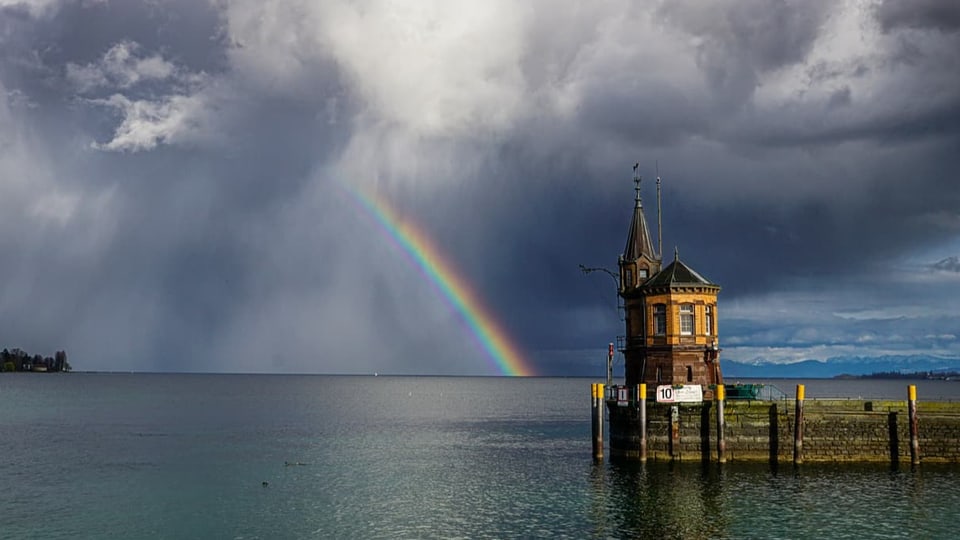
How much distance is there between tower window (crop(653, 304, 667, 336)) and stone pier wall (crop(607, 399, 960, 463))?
24.1ft

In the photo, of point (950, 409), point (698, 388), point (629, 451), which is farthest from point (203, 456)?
point (950, 409)

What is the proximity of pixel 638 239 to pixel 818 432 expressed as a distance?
908 inches

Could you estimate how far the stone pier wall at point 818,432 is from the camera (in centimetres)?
5941

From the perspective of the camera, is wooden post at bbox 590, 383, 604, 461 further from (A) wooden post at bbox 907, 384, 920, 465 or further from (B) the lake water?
(A) wooden post at bbox 907, 384, 920, 465

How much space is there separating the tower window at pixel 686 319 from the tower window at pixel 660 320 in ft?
4.38

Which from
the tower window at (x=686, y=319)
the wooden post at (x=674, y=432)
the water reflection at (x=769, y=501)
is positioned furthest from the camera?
the tower window at (x=686, y=319)

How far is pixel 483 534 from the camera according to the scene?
43750 millimetres

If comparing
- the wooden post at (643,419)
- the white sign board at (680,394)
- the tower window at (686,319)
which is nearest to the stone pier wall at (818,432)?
the white sign board at (680,394)

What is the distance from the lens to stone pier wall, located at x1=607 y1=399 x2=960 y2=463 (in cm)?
5941

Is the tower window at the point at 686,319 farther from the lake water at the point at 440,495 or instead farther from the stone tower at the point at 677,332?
the lake water at the point at 440,495

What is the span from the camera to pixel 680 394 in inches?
2392

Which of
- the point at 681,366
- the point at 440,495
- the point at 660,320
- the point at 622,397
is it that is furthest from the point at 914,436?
the point at 440,495

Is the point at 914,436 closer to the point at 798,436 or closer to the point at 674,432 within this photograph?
the point at 798,436

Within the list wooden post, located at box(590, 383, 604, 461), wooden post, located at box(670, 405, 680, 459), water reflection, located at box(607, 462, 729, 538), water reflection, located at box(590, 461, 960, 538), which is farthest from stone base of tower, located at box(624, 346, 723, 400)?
water reflection, located at box(607, 462, 729, 538)
